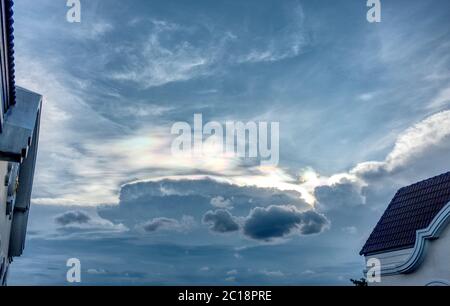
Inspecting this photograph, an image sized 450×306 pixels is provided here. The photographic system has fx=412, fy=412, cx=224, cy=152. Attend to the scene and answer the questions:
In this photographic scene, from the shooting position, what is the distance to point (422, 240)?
14703 mm

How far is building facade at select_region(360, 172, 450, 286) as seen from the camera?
1436cm

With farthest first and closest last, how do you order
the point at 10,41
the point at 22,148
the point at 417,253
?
the point at 417,253 < the point at 22,148 < the point at 10,41

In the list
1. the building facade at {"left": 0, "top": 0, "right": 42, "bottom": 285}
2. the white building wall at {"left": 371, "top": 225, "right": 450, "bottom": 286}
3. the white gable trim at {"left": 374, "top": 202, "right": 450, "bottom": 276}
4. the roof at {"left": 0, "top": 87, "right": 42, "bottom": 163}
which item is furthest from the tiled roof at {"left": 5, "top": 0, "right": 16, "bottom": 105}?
the white building wall at {"left": 371, "top": 225, "right": 450, "bottom": 286}

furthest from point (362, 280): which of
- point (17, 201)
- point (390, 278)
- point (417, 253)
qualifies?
point (17, 201)

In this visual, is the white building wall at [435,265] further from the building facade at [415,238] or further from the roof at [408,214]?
the roof at [408,214]

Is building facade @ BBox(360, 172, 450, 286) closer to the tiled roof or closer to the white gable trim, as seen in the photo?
the white gable trim

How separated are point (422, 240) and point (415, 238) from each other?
1280 mm

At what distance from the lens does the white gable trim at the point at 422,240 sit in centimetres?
1416

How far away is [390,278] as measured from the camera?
1612cm

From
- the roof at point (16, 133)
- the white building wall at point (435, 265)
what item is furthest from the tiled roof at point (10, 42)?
the white building wall at point (435, 265)
